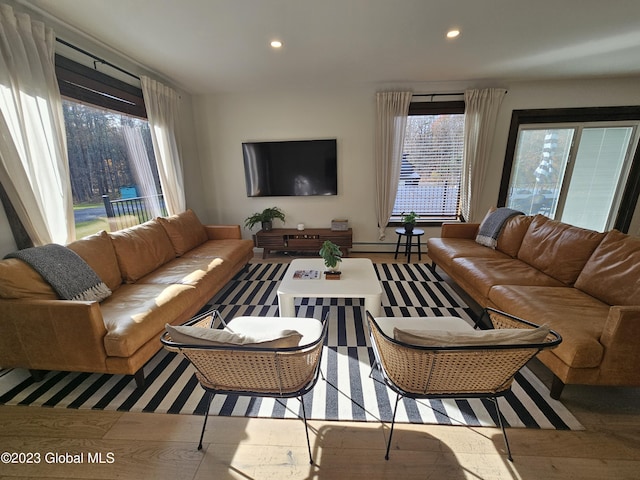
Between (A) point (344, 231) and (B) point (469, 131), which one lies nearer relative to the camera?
(B) point (469, 131)

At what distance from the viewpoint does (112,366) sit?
5.07 ft

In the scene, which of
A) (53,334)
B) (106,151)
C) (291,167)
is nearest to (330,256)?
(53,334)

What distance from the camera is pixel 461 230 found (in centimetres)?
336

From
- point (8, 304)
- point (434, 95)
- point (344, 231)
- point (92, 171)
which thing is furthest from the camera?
point (344, 231)

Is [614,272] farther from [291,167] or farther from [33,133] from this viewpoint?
[33,133]

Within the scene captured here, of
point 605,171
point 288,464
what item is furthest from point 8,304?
point 605,171

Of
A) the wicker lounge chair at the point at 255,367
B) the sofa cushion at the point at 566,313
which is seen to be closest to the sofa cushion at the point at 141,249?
the wicker lounge chair at the point at 255,367

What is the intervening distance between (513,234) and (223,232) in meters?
3.48

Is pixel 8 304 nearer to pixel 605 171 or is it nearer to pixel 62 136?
pixel 62 136

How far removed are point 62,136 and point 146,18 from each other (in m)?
1.14

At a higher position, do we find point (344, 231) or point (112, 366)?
point (344, 231)

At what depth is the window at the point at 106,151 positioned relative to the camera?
2305 mm

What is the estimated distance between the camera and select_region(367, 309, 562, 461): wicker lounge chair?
971 millimetres

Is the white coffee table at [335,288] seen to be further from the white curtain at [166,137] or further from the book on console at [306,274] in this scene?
the white curtain at [166,137]
